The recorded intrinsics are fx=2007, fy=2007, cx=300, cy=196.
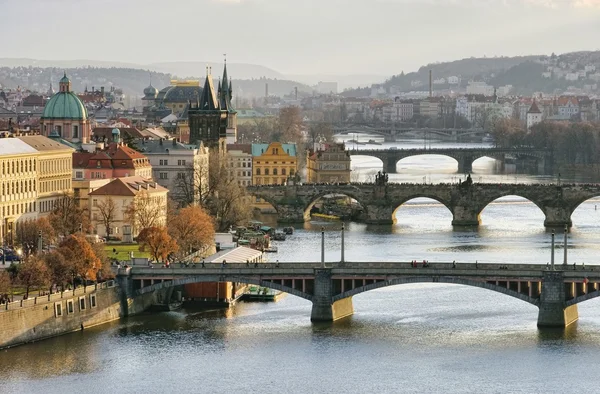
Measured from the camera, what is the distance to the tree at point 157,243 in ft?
225

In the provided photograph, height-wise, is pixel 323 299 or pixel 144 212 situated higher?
pixel 144 212

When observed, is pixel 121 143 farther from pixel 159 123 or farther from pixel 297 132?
pixel 297 132

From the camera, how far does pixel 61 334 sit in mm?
58375

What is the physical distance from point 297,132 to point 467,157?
19366 millimetres

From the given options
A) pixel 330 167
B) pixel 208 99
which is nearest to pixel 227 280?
pixel 208 99

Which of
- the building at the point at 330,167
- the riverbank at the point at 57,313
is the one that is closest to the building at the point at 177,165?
the building at the point at 330,167

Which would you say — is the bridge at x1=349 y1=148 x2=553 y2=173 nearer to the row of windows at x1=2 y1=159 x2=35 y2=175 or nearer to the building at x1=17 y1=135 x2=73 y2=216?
the building at x1=17 y1=135 x2=73 y2=216

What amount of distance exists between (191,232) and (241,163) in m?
36.9

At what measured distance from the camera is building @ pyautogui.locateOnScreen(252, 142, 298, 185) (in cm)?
11150

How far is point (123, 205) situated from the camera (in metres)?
78.2

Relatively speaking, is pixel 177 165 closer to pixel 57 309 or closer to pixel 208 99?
pixel 208 99

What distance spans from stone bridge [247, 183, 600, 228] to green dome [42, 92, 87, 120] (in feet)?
35.7

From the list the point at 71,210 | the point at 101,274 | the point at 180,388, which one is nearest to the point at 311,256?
the point at 71,210

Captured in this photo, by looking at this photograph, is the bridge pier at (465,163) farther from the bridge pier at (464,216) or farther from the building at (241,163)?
the bridge pier at (464,216)
